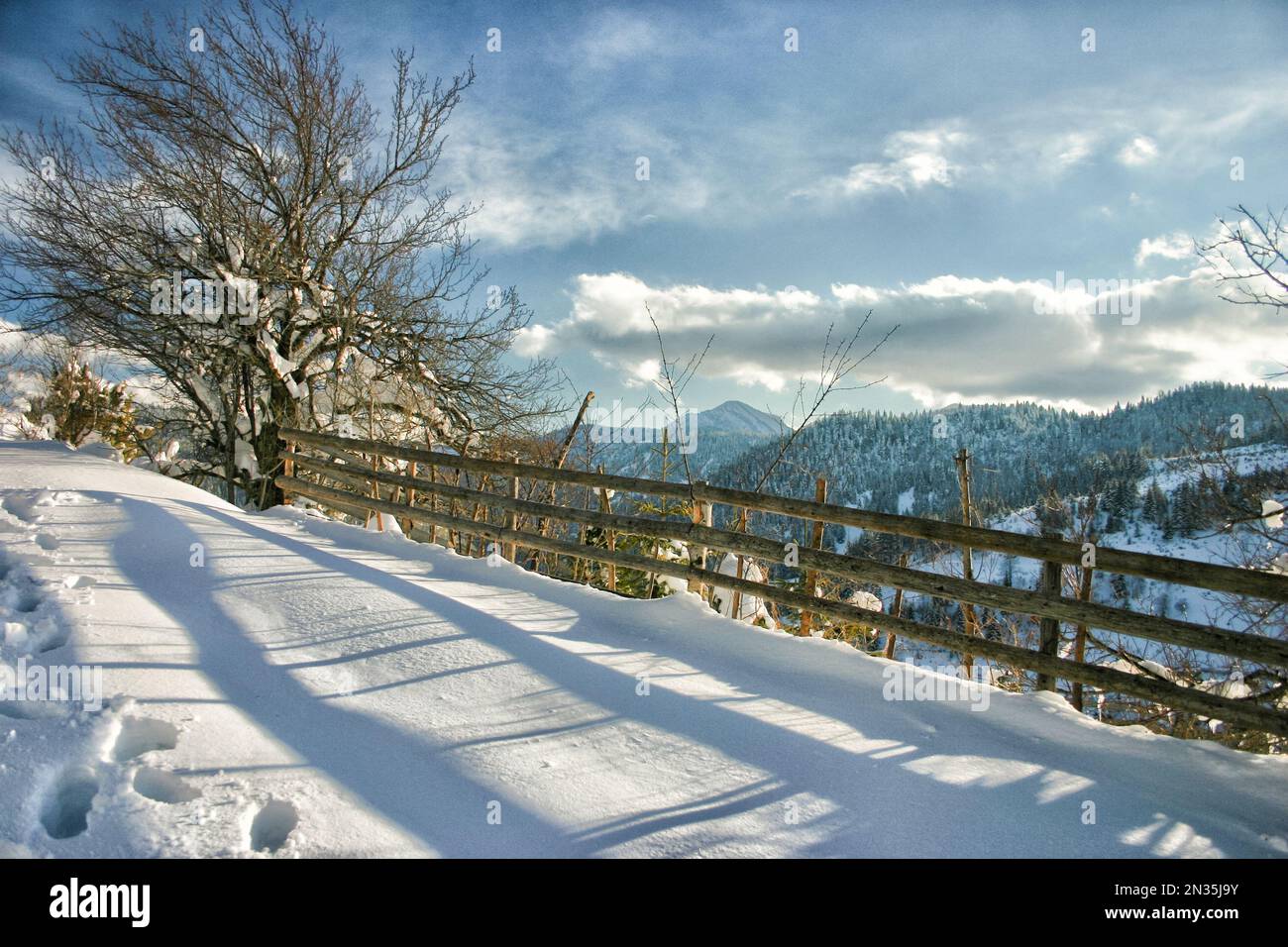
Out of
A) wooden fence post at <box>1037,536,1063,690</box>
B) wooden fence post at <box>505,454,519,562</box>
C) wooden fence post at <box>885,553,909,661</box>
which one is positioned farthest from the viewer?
wooden fence post at <box>505,454,519,562</box>

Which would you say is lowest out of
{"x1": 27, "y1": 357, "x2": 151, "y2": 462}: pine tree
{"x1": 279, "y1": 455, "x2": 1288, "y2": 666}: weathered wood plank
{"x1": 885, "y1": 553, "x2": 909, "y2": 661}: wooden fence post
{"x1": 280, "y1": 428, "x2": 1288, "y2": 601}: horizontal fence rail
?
{"x1": 885, "y1": 553, "x2": 909, "y2": 661}: wooden fence post

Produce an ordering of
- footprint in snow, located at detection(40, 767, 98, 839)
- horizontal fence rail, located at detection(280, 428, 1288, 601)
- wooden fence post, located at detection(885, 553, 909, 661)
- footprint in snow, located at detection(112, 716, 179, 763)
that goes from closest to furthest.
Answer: footprint in snow, located at detection(40, 767, 98, 839) < footprint in snow, located at detection(112, 716, 179, 763) < horizontal fence rail, located at detection(280, 428, 1288, 601) < wooden fence post, located at detection(885, 553, 909, 661)

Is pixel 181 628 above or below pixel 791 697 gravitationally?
above

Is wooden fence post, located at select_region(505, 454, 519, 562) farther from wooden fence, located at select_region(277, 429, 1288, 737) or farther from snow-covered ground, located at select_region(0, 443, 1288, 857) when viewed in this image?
snow-covered ground, located at select_region(0, 443, 1288, 857)

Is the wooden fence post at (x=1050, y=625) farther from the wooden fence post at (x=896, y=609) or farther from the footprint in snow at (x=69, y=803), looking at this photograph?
the footprint in snow at (x=69, y=803)

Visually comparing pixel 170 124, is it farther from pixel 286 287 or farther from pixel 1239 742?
pixel 1239 742

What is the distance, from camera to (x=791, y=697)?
15.2 ft

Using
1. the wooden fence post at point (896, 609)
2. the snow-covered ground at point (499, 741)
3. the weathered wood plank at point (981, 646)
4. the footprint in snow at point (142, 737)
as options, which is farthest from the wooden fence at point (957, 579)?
the footprint in snow at point (142, 737)

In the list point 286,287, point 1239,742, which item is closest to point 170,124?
→ point 286,287

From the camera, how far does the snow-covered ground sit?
279 centimetres

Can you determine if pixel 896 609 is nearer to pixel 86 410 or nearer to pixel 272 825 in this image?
pixel 272 825

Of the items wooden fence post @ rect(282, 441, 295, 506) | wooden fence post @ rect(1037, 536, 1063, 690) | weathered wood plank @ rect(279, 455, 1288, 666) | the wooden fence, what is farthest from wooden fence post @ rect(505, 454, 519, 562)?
wooden fence post @ rect(1037, 536, 1063, 690)

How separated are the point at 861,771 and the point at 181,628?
4.62m

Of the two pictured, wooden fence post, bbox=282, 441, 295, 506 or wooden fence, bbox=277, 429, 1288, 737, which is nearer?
wooden fence, bbox=277, 429, 1288, 737
